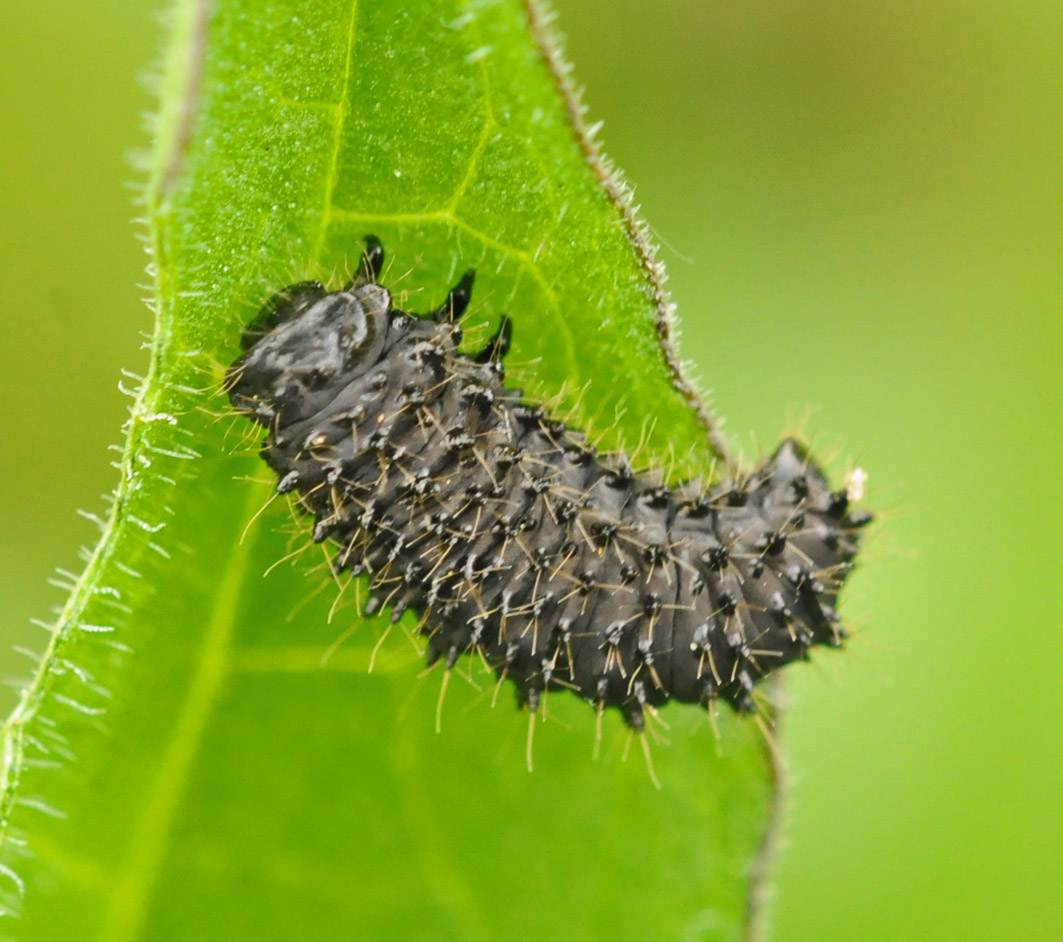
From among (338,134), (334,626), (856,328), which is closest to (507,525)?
(334,626)

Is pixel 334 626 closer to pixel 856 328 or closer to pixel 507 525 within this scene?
pixel 507 525

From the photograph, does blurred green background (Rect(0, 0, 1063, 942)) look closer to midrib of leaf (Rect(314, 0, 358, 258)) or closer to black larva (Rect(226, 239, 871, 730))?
black larva (Rect(226, 239, 871, 730))

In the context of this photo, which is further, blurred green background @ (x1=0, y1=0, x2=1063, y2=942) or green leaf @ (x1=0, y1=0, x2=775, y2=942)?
blurred green background @ (x1=0, y1=0, x2=1063, y2=942)

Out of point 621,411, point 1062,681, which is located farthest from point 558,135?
point 1062,681

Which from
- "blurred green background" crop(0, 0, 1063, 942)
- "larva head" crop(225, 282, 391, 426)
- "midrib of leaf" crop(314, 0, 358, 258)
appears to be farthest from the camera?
"blurred green background" crop(0, 0, 1063, 942)

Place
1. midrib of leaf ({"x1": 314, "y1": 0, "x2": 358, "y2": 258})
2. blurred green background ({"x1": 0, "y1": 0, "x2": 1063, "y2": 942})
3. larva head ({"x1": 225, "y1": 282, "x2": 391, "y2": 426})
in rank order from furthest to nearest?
blurred green background ({"x1": 0, "y1": 0, "x2": 1063, "y2": 942})
larva head ({"x1": 225, "y1": 282, "x2": 391, "y2": 426})
midrib of leaf ({"x1": 314, "y1": 0, "x2": 358, "y2": 258})

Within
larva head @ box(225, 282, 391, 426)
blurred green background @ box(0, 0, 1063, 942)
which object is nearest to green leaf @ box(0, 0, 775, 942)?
larva head @ box(225, 282, 391, 426)

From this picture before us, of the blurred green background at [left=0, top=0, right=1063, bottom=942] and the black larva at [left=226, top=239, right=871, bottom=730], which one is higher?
the blurred green background at [left=0, top=0, right=1063, bottom=942]
